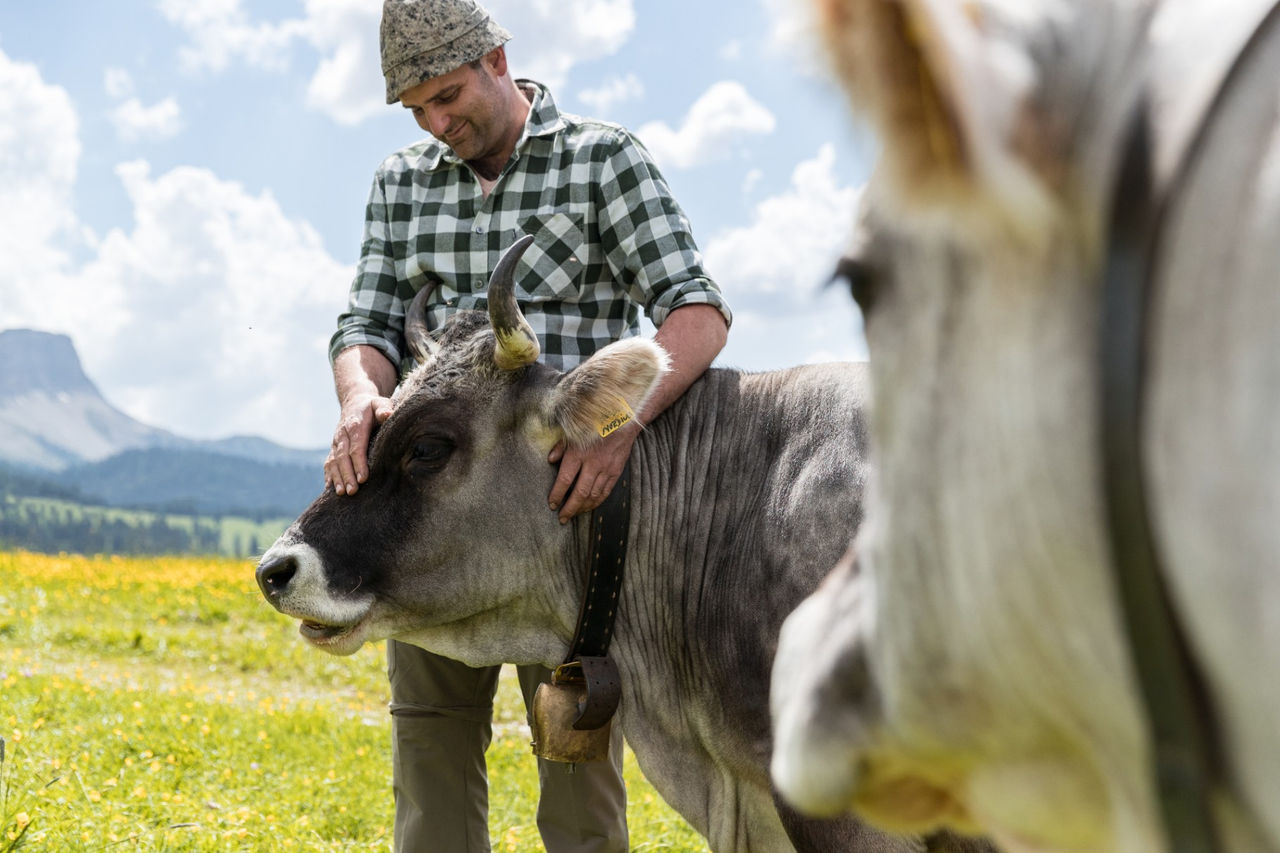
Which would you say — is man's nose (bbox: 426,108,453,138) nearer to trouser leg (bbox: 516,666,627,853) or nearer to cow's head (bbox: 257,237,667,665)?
cow's head (bbox: 257,237,667,665)

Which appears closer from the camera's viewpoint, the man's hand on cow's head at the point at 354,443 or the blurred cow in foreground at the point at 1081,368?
the blurred cow in foreground at the point at 1081,368

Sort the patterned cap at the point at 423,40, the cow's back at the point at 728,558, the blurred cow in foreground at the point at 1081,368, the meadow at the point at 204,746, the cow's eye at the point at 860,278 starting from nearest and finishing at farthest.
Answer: the blurred cow in foreground at the point at 1081,368 < the cow's eye at the point at 860,278 < the cow's back at the point at 728,558 < the patterned cap at the point at 423,40 < the meadow at the point at 204,746

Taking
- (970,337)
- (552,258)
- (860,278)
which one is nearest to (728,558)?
(552,258)

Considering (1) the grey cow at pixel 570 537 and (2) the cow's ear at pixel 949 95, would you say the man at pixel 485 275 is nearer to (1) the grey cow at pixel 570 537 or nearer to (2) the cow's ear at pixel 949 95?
(1) the grey cow at pixel 570 537

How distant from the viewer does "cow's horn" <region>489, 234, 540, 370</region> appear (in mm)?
3602

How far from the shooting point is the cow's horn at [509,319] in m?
3.60

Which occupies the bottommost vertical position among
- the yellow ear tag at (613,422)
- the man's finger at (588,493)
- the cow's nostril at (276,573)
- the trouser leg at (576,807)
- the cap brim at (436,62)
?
the trouser leg at (576,807)

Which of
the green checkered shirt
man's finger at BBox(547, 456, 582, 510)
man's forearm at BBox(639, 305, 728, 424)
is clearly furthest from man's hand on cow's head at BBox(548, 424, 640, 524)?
the green checkered shirt

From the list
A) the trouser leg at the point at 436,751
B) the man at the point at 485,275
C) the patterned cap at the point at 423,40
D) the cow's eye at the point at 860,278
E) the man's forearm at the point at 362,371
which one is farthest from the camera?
the trouser leg at the point at 436,751

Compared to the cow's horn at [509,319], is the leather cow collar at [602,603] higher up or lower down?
lower down

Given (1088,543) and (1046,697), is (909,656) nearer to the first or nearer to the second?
(1046,697)

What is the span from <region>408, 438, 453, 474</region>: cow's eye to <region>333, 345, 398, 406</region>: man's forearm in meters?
0.41

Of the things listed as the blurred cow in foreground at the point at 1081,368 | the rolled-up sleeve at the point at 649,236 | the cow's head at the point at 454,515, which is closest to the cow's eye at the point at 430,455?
the cow's head at the point at 454,515

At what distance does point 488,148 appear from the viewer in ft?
14.0
